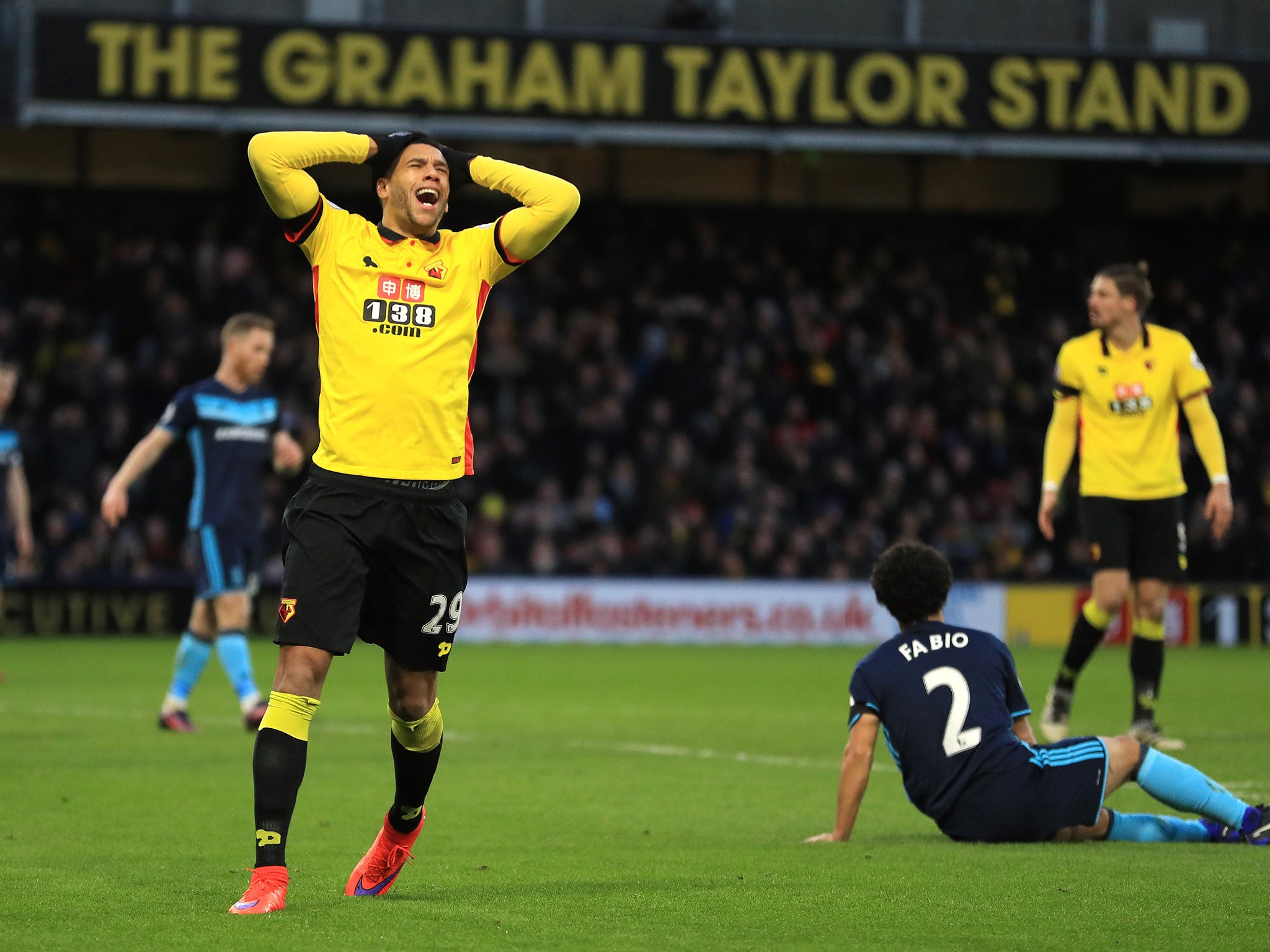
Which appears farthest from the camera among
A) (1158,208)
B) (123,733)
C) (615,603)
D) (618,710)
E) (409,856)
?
(1158,208)

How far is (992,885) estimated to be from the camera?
605cm

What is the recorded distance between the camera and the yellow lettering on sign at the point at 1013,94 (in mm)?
24719

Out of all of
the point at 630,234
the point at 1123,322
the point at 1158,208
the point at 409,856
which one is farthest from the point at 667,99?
the point at 409,856

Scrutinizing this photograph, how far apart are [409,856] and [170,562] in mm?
17770

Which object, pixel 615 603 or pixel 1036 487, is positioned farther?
pixel 1036 487

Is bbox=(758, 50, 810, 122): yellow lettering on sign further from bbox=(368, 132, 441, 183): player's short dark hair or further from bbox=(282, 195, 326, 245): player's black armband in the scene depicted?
bbox=(282, 195, 326, 245): player's black armband

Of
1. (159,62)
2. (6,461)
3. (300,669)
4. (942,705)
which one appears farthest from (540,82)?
(300,669)

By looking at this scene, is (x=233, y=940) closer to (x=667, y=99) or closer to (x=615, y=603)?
(x=615, y=603)

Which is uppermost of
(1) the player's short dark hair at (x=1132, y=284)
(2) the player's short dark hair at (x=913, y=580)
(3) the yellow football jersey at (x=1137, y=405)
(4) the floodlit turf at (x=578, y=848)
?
(1) the player's short dark hair at (x=1132, y=284)

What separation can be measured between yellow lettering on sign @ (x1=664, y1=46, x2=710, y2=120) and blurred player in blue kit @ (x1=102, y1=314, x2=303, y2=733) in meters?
13.3

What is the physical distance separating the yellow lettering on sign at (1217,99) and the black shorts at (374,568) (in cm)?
2131

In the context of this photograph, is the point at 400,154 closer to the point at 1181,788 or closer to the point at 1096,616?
the point at 1181,788

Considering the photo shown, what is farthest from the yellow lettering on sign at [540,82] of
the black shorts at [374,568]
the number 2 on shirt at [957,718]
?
the black shorts at [374,568]

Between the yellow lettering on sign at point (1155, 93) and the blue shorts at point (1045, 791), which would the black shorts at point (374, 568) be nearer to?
the blue shorts at point (1045, 791)
